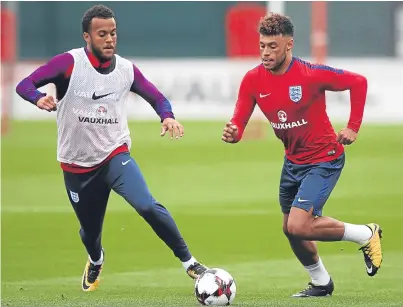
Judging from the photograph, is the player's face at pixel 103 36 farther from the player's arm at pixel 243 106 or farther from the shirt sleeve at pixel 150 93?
the player's arm at pixel 243 106

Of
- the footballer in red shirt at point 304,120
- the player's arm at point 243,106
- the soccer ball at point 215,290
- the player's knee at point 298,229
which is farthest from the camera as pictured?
the player's arm at point 243,106

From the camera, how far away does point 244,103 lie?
9406mm

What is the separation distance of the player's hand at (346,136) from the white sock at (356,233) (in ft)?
2.29

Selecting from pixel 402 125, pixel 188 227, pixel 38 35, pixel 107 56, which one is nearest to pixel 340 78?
pixel 107 56

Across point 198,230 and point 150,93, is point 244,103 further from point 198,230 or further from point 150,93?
point 198,230

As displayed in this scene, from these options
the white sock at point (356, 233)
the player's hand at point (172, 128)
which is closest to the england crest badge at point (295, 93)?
the player's hand at point (172, 128)

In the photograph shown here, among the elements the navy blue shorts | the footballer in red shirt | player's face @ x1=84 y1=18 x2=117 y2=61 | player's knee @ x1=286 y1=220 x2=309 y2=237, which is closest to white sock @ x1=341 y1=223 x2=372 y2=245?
the footballer in red shirt

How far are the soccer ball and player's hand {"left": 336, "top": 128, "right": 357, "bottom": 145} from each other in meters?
1.47

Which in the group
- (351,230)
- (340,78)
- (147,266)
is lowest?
(147,266)

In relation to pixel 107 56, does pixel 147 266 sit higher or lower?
lower

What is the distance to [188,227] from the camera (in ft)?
48.1

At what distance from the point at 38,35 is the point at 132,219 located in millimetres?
24099

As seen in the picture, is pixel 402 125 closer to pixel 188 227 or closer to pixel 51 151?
pixel 51 151

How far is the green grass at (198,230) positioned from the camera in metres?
9.79
